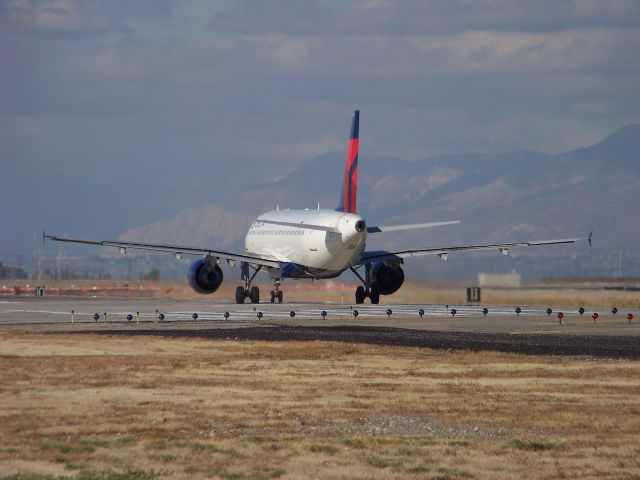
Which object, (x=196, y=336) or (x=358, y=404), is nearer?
(x=358, y=404)

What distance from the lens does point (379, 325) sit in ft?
191

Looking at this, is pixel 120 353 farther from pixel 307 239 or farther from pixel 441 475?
pixel 307 239

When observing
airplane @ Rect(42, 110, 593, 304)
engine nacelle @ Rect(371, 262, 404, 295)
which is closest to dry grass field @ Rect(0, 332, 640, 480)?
airplane @ Rect(42, 110, 593, 304)

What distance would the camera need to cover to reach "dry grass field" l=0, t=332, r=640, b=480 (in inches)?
841

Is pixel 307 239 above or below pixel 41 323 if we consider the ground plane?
above

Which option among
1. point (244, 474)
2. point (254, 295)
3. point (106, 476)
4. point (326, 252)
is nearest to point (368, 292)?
point (326, 252)

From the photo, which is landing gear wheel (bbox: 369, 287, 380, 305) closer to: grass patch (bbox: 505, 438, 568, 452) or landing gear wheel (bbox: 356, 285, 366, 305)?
landing gear wheel (bbox: 356, 285, 366, 305)

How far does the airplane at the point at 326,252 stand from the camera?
8006 cm

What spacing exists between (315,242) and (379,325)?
2421cm

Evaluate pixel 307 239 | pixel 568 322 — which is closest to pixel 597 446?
pixel 568 322

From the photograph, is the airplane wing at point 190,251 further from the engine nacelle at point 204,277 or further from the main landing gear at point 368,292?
the main landing gear at point 368,292

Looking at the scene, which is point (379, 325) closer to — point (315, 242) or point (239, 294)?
point (315, 242)

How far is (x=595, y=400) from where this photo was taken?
2936 cm

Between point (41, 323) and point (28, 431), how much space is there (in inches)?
1357
